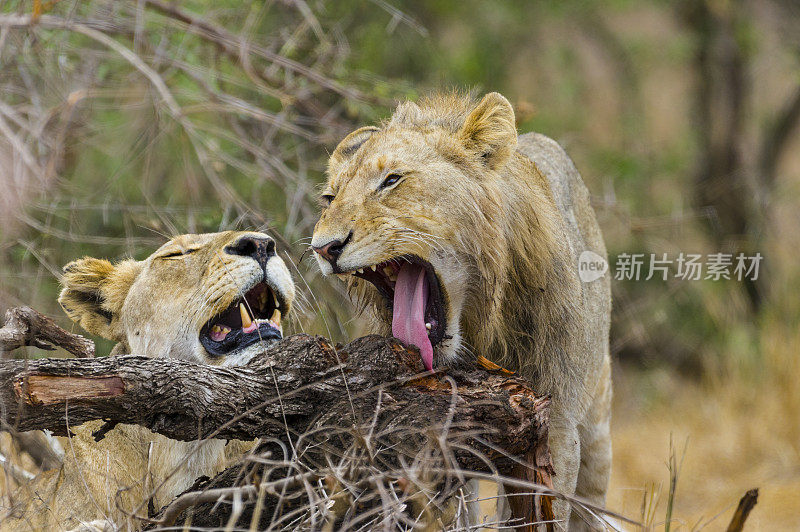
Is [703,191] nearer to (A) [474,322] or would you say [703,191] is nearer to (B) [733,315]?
(B) [733,315]

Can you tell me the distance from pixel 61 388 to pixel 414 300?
1.18 m

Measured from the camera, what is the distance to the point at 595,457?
457 cm

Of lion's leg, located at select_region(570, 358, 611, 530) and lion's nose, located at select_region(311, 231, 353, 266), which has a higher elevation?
lion's nose, located at select_region(311, 231, 353, 266)

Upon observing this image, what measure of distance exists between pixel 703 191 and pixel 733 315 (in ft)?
4.36

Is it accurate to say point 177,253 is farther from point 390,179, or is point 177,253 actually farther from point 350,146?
point 390,179

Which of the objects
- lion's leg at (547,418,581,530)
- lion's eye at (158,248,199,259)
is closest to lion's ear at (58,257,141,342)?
lion's eye at (158,248,199,259)

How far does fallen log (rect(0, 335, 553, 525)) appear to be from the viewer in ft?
7.78

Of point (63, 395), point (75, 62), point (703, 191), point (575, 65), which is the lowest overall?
point (63, 395)

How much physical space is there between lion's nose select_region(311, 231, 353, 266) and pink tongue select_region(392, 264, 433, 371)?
283 mm

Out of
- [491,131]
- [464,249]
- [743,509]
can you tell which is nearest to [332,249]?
[464,249]

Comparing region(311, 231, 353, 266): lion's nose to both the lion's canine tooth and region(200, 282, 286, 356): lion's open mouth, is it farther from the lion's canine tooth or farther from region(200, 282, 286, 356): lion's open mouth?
the lion's canine tooth

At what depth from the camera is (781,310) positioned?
826 cm

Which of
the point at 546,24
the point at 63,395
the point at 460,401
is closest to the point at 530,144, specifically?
the point at 460,401

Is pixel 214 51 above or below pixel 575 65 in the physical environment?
below
